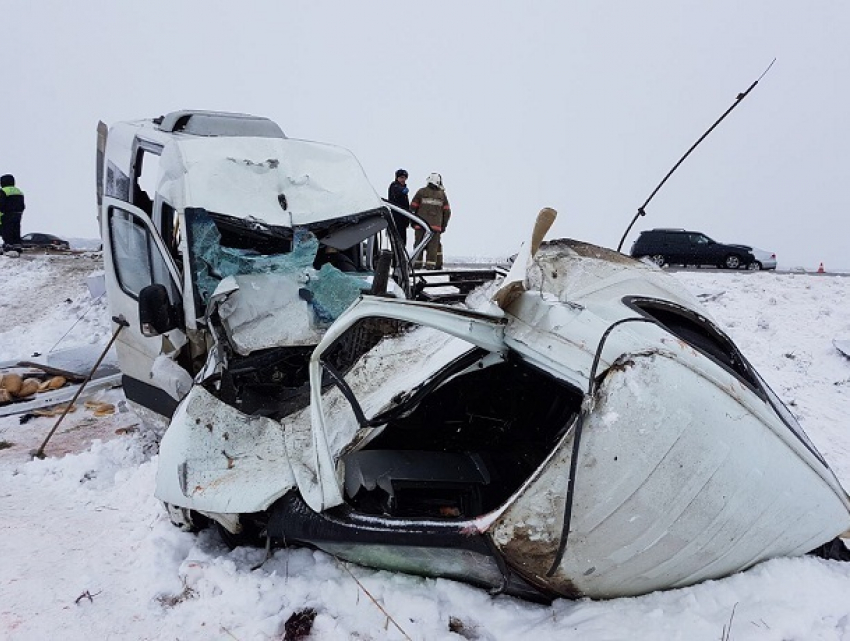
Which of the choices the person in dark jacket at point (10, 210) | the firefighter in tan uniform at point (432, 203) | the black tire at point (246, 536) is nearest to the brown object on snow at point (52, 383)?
the black tire at point (246, 536)

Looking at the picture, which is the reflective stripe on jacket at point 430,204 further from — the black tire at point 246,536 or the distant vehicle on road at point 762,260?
the distant vehicle on road at point 762,260

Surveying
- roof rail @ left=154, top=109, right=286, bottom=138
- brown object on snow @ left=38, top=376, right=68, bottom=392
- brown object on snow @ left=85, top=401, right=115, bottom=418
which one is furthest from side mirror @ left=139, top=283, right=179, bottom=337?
brown object on snow @ left=38, top=376, right=68, bottom=392

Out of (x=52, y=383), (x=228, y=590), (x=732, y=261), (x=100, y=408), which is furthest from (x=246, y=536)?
(x=732, y=261)

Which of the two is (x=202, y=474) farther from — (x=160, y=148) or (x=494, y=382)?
(x=160, y=148)

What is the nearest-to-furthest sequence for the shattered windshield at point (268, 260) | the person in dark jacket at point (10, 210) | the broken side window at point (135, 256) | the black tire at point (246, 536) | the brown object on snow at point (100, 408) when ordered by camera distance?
the black tire at point (246, 536)
the shattered windshield at point (268, 260)
the broken side window at point (135, 256)
the brown object on snow at point (100, 408)
the person in dark jacket at point (10, 210)

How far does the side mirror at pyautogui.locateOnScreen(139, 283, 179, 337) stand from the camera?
3609 millimetres

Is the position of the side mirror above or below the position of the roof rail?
below

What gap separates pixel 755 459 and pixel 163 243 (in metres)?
3.67

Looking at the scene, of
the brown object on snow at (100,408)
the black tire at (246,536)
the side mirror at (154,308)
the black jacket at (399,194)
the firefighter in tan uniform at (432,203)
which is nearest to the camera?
the black tire at (246,536)

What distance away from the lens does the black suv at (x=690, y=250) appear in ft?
58.7

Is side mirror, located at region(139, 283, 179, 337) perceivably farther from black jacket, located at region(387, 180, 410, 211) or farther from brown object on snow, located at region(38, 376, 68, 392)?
black jacket, located at region(387, 180, 410, 211)

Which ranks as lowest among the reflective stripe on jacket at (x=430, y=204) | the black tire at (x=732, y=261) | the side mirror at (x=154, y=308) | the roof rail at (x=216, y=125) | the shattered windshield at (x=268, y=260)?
the black tire at (x=732, y=261)

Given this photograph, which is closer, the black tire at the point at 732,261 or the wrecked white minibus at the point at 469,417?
the wrecked white minibus at the point at 469,417

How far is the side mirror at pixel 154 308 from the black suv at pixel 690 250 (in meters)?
16.4
